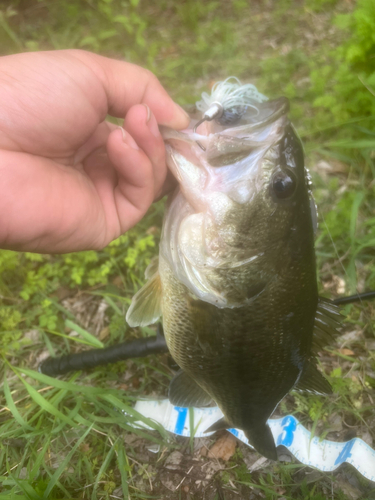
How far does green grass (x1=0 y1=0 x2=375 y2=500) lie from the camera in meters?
2.22

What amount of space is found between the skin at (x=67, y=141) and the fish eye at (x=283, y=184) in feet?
1.74

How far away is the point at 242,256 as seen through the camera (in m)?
1.49

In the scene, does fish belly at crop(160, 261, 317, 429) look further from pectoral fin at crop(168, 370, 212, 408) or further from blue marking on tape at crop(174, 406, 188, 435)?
blue marking on tape at crop(174, 406, 188, 435)

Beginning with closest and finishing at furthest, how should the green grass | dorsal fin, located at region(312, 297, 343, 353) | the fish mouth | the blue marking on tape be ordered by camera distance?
the fish mouth, dorsal fin, located at region(312, 297, 343, 353), the green grass, the blue marking on tape

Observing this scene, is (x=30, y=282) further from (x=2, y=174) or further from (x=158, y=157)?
(x=158, y=157)

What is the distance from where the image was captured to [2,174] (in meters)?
1.37

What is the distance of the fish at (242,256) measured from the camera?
1403 millimetres

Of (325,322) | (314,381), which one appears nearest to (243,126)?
(325,322)

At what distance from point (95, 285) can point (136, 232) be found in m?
0.60

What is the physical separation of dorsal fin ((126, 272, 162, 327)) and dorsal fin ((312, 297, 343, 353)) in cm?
91

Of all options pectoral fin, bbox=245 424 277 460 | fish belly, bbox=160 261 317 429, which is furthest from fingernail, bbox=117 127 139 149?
pectoral fin, bbox=245 424 277 460

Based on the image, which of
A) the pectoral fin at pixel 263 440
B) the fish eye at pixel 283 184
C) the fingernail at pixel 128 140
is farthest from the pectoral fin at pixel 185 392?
the fingernail at pixel 128 140

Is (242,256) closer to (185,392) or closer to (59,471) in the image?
(185,392)

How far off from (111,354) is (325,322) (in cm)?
141
